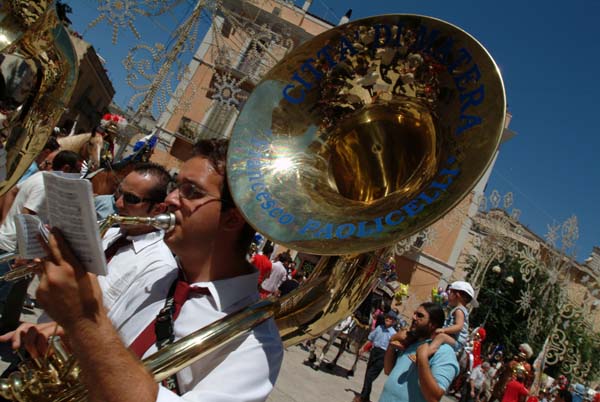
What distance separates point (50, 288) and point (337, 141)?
155cm

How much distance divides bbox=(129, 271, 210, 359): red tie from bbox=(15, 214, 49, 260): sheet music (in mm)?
511

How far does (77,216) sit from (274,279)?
22.9 ft

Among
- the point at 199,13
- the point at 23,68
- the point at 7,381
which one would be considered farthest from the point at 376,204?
the point at 199,13

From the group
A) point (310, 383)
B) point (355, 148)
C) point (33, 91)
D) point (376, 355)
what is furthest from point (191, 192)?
point (376, 355)

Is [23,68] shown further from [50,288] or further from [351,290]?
[351,290]

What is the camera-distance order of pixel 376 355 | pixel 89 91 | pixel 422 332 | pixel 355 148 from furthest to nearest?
pixel 89 91 < pixel 376 355 < pixel 422 332 < pixel 355 148

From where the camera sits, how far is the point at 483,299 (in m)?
17.8

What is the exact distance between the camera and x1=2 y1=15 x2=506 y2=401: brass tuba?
1634 millimetres

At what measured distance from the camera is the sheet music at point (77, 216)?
101cm

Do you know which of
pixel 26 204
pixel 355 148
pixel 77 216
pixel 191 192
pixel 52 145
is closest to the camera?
pixel 77 216

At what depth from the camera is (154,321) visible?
1.51m

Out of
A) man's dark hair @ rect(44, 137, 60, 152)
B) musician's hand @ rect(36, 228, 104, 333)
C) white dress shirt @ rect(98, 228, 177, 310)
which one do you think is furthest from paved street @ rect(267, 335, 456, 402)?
musician's hand @ rect(36, 228, 104, 333)

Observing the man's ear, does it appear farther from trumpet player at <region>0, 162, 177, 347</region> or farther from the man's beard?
the man's beard

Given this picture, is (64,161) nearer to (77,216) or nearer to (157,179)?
(157,179)
